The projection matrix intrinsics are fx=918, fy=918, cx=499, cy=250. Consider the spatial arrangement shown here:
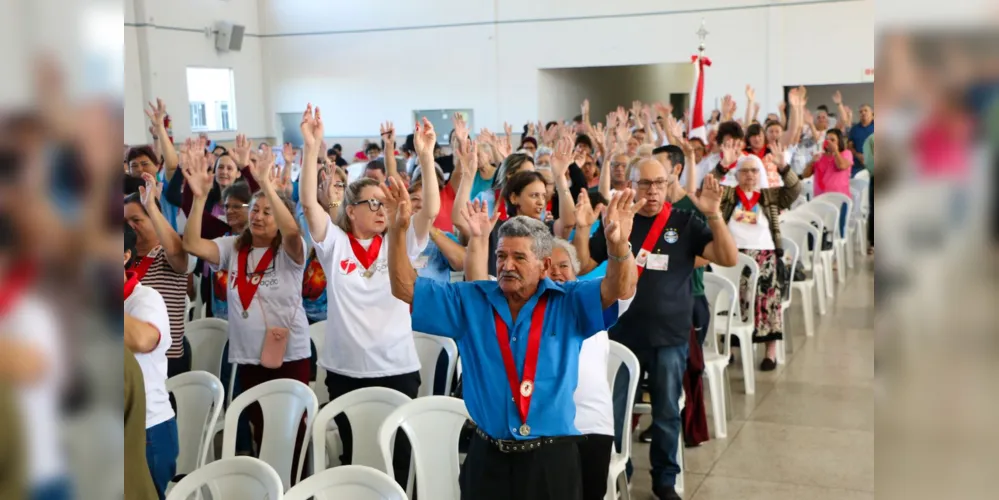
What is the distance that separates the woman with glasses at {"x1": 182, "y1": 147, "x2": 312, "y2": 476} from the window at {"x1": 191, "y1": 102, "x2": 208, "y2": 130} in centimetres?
1290

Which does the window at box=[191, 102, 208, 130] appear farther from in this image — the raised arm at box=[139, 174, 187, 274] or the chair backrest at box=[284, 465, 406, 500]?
the chair backrest at box=[284, 465, 406, 500]

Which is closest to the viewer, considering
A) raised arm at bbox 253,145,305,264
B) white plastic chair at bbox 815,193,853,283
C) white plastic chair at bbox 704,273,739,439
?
raised arm at bbox 253,145,305,264

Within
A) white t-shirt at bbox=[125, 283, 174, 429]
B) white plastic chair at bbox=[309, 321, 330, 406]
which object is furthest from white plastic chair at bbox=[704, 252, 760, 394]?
white t-shirt at bbox=[125, 283, 174, 429]

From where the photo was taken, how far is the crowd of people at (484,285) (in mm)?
2820

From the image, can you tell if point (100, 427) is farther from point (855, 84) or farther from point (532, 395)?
point (855, 84)

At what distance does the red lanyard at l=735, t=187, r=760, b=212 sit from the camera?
6.18 meters

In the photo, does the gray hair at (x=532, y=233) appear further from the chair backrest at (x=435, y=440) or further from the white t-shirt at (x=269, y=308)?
the white t-shirt at (x=269, y=308)

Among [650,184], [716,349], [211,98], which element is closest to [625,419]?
[650,184]

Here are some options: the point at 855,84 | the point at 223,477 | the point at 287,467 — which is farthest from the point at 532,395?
the point at 855,84

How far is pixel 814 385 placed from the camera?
20.6ft

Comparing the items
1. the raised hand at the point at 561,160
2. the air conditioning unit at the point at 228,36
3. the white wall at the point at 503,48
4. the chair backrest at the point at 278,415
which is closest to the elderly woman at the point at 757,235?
the raised hand at the point at 561,160

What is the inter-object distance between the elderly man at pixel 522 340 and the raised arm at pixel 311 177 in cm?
90

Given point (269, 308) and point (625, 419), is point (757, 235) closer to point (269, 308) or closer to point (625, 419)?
point (625, 419)

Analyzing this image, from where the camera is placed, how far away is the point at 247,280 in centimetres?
428
